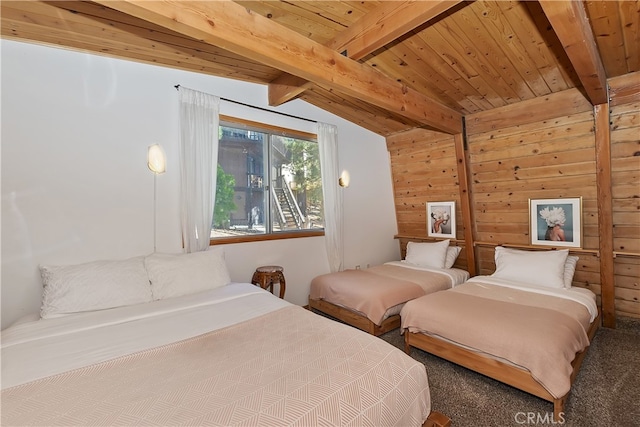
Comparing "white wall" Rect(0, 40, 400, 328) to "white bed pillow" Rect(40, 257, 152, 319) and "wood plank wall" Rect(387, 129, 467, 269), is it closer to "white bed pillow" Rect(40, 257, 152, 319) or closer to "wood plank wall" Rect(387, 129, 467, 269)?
"white bed pillow" Rect(40, 257, 152, 319)

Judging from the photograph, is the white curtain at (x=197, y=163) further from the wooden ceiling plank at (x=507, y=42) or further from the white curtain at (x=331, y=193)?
the wooden ceiling plank at (x=507, y=42)

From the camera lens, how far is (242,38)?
165 cm

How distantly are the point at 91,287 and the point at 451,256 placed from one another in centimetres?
385

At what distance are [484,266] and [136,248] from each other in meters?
4.08

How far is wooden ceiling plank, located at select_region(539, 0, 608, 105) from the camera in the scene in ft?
4.77

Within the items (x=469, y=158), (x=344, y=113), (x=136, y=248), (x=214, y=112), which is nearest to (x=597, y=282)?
(x=469, y=158)

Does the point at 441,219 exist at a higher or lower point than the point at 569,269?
higher

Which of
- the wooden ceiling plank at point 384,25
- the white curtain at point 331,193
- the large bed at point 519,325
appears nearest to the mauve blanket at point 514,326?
the large bed at point 519,325

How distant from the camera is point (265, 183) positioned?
135 inches

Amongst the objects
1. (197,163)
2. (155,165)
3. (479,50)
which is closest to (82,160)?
(155,165)

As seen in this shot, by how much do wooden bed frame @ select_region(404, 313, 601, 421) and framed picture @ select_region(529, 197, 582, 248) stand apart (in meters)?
0.89

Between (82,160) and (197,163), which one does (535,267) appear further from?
(82,160)

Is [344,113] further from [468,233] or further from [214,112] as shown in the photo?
[468,233]

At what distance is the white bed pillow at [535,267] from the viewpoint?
278cm
